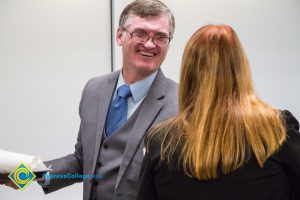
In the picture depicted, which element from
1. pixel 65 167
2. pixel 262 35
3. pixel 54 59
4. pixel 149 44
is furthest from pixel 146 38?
pixel 262 35

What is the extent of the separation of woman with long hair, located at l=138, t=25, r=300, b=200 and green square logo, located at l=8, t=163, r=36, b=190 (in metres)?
0.56

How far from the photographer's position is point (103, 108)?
1.49m

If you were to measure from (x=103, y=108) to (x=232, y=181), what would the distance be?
65 cm

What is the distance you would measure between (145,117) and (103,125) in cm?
17

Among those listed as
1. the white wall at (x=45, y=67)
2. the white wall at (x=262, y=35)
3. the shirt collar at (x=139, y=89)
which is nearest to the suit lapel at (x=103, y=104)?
the shirt collar at (x=139, y=89)

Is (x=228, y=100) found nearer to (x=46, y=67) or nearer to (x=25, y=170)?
(x=25, y=170)

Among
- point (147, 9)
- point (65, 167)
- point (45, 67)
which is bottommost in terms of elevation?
point (65, 167)

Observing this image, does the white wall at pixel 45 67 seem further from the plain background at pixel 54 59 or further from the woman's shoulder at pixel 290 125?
the woman's shoulder at pixel 290 125

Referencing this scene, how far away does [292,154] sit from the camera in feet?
3.19

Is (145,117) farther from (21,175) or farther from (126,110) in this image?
(21,175)

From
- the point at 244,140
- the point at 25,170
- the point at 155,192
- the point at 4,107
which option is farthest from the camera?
the point at 4,107

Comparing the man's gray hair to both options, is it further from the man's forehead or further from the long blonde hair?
the long blonde hair

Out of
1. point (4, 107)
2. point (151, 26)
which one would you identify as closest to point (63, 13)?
point (4, 107)

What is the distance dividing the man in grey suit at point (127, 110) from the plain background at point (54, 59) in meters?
0.96
